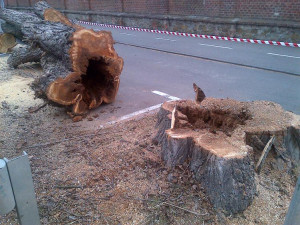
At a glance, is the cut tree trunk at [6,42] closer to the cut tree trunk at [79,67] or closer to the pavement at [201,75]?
the pavement at [201,75]

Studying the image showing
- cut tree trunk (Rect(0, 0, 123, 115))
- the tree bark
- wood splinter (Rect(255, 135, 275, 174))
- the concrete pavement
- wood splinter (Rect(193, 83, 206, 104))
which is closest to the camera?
wood splinter (Rect(255, 135, 275, 174))

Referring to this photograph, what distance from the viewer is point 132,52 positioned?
35.3 ft

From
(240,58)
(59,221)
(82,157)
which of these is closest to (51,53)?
(82,157)

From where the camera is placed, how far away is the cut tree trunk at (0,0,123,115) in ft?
16.1

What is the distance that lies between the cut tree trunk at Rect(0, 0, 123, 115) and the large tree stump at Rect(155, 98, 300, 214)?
196 cm

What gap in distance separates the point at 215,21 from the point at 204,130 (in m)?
11.6

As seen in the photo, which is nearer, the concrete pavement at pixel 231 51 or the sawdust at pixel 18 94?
the sawdust at pixel 18 94

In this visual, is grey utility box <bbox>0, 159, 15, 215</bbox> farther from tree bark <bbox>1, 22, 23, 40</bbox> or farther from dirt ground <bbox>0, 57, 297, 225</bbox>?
tree bark <bbox>1, 22, 23, 40</bbox>

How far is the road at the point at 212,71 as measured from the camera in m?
6.26

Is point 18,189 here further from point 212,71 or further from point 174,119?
point 212,71

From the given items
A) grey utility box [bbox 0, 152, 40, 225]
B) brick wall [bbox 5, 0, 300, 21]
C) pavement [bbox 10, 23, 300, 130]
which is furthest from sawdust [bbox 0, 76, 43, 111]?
brick wall [bbox 5, 0, 300, 21]

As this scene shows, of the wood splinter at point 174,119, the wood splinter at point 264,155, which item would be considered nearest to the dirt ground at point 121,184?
the wood splinter at point 264,155

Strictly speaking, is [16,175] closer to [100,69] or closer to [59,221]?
[59,221]

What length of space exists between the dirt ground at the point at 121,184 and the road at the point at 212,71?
Answer: 6.23 ft
